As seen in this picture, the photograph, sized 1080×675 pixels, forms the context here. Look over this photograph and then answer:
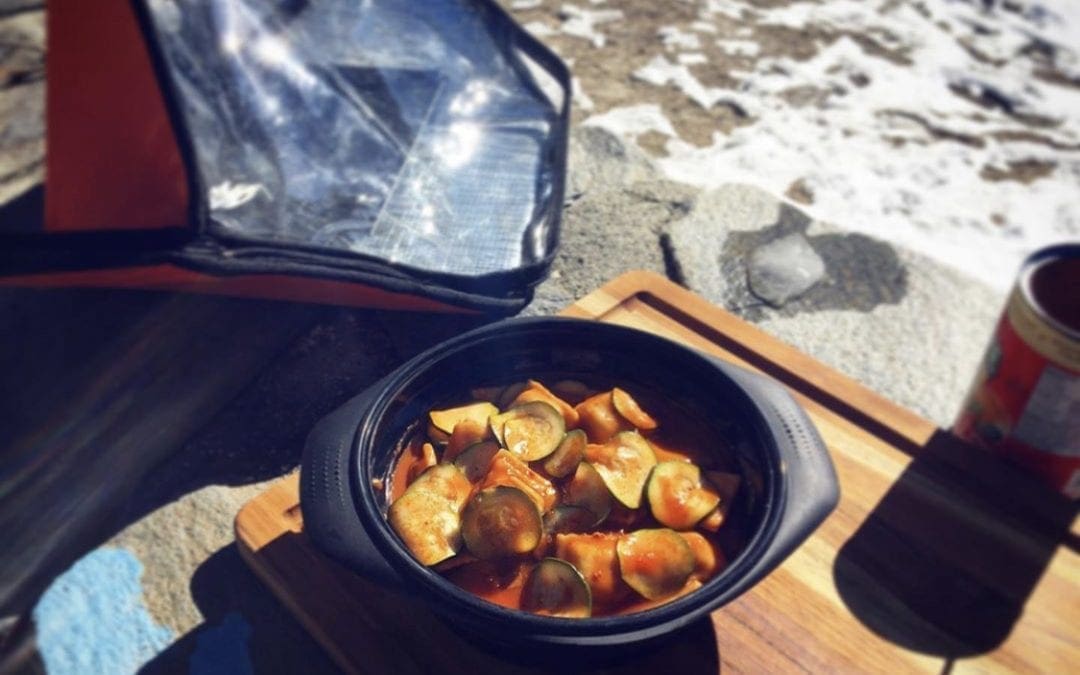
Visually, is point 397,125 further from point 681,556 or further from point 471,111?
point 681,556

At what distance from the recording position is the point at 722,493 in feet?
4.72

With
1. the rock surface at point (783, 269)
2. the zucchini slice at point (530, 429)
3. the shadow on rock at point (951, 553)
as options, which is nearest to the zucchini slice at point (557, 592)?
the zucchini slice at point (530, 429)

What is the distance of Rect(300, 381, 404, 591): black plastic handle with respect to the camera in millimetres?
1216

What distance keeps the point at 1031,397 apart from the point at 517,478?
1.02 meters

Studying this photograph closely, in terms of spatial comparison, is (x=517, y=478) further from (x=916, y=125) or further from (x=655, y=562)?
(x=916, y=125)

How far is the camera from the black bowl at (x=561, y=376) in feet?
3.74

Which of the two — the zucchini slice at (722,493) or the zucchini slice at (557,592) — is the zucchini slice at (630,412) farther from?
the zucchini slice at (557,592)

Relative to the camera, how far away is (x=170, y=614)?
1806 millimetres

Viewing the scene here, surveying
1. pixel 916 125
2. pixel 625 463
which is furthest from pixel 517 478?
pixel 916 125

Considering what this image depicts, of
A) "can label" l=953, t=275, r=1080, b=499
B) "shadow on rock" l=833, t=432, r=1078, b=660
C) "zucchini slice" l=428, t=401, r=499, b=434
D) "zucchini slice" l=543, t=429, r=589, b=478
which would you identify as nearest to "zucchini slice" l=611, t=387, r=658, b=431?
"zucchini slice" l=543, t=429, r=589, b=478

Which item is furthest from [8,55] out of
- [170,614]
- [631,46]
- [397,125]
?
[170,614]

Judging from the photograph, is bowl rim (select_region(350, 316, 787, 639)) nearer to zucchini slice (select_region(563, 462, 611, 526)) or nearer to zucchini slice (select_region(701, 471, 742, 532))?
zucchini slice (select_region(701, 471, 742, 532))

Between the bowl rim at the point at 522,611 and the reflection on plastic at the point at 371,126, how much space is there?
1.08 m

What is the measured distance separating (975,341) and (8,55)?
172 inches
